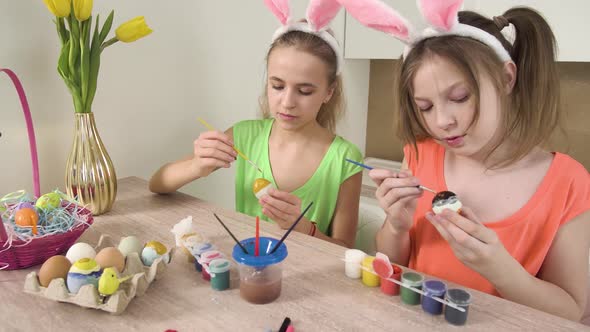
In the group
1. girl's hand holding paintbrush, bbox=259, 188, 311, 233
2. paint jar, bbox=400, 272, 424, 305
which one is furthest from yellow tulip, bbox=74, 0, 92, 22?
paint jar, bbox=400, 272, 424, 305

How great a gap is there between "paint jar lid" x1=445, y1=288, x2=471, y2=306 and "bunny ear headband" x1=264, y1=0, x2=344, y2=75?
29.9 inches

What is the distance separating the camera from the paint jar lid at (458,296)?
674 mm

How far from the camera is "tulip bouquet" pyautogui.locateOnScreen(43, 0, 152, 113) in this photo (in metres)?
1.05

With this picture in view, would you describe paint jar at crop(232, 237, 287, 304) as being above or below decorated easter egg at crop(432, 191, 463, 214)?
below

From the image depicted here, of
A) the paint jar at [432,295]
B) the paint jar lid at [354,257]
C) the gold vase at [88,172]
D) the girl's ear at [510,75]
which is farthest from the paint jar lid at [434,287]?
the gold vase at [88,172]

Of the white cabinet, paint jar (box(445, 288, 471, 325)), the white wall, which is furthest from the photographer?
the white cabinet

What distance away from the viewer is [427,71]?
876mm

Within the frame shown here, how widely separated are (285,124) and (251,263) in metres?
0.62

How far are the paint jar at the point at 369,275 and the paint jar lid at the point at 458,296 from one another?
13 centimetres

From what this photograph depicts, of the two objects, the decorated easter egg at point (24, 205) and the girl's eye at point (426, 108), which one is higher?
the girl's eye at point (426, 108)

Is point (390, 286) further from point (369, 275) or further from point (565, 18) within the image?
point (565, 18)

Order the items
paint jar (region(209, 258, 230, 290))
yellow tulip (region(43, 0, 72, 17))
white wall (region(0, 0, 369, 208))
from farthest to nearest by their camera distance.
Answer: white wall (region(0, 0, 369, 208))
yellow tulip (region(43, 0, 72, 17))
paint jar (region(209, 258, 230, 290))

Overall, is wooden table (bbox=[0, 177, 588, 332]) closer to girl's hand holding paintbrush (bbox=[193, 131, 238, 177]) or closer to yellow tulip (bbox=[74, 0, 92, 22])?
girl's hand holding paintbrush (bbox=[193, 131, 238, 177])

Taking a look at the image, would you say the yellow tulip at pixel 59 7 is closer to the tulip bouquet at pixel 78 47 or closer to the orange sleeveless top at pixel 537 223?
the tulip bouquet at pixel 78 47
